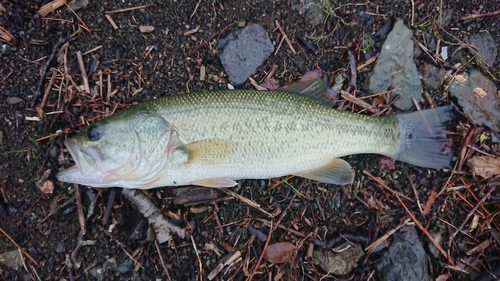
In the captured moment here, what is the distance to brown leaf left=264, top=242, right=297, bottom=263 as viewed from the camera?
374 cm

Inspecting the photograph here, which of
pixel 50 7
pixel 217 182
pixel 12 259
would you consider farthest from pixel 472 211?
pixel 50 7

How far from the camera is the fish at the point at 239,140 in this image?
3.29 metres

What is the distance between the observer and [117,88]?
3834 mm

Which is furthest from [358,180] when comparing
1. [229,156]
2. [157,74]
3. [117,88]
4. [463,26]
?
[117,88]

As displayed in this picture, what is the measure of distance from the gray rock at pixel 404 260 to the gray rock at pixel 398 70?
4.57 ft

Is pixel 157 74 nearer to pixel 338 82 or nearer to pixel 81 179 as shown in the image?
pixel 81 179

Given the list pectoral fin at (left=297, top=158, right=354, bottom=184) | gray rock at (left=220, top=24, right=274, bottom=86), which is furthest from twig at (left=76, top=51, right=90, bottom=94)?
pectoral fin at (left=297, top=158, right=354, bottom=184)

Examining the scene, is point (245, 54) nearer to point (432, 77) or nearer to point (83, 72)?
point (83, 72)

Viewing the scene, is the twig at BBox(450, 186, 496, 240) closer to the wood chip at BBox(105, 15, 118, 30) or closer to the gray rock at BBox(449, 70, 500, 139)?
the gray rock at BBox(449, 70, 500, 139)

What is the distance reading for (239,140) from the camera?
3.38 metres

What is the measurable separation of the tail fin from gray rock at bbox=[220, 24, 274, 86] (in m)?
1.57

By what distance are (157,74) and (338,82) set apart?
1936 mm

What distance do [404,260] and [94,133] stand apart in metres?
3.29

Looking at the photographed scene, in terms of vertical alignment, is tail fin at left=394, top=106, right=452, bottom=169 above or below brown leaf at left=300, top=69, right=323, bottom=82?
below
